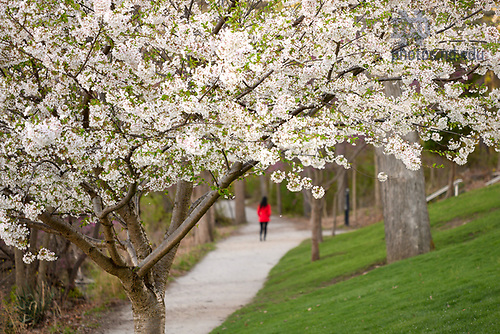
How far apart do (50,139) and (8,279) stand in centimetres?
809

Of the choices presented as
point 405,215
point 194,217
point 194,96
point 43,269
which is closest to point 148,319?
point 194,217

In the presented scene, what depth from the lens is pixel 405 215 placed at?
11.6 meters

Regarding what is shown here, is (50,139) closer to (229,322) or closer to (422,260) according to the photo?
(229,322)

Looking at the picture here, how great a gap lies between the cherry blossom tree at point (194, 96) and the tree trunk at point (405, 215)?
6.14 meters

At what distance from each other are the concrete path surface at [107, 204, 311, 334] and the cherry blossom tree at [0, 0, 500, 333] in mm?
3952

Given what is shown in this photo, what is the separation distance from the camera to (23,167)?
489 cm

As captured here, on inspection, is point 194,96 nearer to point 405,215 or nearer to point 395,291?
point 395,291

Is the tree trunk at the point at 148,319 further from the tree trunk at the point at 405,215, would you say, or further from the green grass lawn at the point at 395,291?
the tree trunk at the point at 405,215

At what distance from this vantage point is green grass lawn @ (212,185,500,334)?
679 centimetres

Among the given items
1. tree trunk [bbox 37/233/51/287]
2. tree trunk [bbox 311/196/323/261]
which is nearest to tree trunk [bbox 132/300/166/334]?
tree trunk [bbox 37/233/51/287]

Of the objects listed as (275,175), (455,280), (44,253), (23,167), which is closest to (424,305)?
(455,280)

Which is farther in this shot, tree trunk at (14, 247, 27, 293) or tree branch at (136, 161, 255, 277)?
tree trunk at (14, 247, 27, 293)

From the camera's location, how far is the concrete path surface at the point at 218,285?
958 cm

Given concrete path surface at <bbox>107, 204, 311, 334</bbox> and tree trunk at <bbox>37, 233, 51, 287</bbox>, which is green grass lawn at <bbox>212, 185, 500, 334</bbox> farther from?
tree trunk at <bbox>37, 233, 51, 287</bbox>
